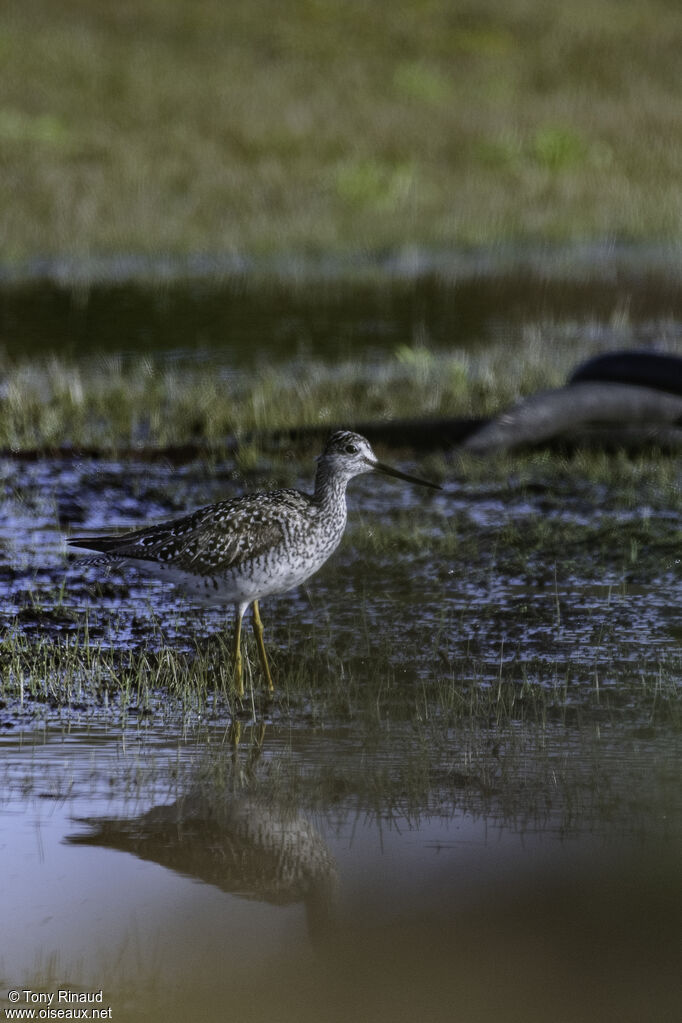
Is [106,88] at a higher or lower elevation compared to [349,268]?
higher

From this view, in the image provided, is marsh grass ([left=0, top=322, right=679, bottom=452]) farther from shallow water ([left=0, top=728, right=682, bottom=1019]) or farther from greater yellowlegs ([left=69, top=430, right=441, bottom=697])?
shallow water ([left=0, top=728, right=682, bottom=1019])

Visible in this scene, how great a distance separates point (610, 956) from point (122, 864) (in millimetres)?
1374

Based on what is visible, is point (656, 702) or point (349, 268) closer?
point (656, 702)

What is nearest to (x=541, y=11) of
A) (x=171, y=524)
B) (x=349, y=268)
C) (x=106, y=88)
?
(x=106, y=88)

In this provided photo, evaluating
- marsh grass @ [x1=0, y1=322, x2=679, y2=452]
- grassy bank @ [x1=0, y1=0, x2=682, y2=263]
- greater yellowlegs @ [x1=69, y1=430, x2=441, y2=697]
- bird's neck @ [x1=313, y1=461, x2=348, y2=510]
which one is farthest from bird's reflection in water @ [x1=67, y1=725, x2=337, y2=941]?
grassy bank @ [x1=0, y1=0, x2=682, y2=263]

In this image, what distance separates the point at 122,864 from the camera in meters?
4.99

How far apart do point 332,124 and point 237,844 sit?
29.3m

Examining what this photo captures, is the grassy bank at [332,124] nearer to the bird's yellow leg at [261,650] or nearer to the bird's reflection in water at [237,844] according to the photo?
the bird's yellow leg at [261,650]

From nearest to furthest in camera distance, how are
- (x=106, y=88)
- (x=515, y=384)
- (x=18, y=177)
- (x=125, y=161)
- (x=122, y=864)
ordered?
(x=122, y=864), (x=515, y=384), (x=18, y=177), (x=125, y=161), (x=106, y=88)

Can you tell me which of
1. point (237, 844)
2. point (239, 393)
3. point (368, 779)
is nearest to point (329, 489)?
point (368, 779)

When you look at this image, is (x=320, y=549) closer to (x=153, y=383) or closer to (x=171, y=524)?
(x=171, y=524)

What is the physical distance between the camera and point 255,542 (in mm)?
6953

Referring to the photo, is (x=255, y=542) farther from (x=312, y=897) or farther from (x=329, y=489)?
(x=312, y=897)

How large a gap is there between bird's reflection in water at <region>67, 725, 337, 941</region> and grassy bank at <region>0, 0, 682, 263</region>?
17956 millimetres
